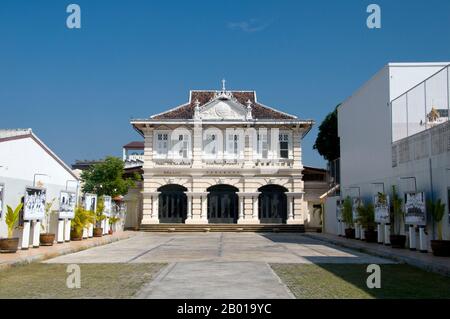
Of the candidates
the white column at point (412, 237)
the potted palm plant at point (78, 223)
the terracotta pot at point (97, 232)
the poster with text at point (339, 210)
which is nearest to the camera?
the white column at point (412, 237)

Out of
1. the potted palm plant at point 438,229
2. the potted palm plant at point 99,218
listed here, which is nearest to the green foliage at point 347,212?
the potted palm plant at point 438,229

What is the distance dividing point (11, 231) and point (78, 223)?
617 centimetres

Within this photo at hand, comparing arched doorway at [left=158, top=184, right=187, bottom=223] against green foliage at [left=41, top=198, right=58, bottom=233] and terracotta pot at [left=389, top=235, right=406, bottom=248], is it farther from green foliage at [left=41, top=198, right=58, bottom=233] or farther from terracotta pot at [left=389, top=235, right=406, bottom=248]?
terracotta pot at [left=389, top=235, right=406, bottom=248]

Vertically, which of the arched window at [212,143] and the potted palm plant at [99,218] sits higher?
the arched window at [212,143]

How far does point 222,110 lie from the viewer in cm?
3669

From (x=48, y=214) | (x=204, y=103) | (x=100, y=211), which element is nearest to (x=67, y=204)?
(x=48, y=214)

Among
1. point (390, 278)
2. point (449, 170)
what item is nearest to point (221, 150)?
point (449, 170)

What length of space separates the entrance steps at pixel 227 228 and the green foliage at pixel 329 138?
33.0 feet

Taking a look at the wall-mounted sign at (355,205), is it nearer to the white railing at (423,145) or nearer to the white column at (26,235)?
the white railing at (423,145)

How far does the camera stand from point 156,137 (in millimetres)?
36812

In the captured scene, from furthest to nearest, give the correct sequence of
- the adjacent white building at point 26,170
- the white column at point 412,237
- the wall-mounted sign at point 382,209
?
the wall-mounted sign at point 382,209, the white column at point 412,237, the adjacent white building at point 26,170

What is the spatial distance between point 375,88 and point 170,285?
1635 centimetres

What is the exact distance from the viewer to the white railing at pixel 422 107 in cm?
1662

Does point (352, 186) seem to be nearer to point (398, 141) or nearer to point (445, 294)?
point (398, 141)
